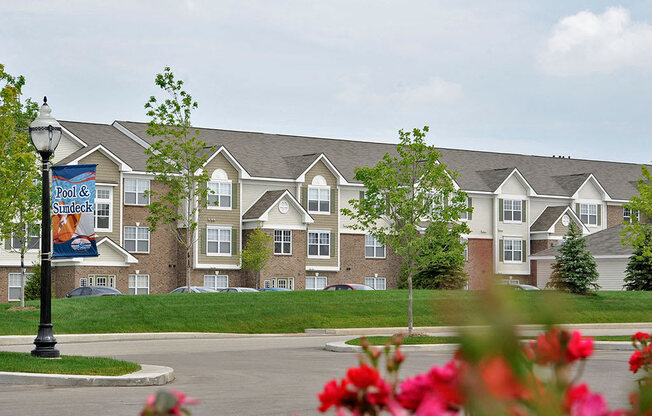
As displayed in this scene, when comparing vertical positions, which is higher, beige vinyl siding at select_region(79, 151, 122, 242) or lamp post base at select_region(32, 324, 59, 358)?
beige vinyl siding at select_region(79, 151, 122, 242)

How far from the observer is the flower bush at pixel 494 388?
1.39 meters

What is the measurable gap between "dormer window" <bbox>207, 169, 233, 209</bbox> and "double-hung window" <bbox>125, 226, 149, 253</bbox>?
4519 mm

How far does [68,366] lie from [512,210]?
54787 mm

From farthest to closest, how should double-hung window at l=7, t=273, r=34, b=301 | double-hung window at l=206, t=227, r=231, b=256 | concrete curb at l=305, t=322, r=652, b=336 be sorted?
double-hung window at l=206, t=227, r=231, b=256 → double-hung window at l=7, t=273, r=34, b=301 → concrete curb at l=305, t=322, r=652, b=336

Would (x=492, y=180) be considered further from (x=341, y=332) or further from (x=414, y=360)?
(x=414, y=360)

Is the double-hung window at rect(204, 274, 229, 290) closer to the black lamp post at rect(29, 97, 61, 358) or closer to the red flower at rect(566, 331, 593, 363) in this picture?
the black lamp post at rect(29, 97, 61, 358)

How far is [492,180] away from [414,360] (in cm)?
4775

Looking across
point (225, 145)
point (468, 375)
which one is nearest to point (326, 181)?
point (225, 145)

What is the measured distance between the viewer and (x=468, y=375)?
141 cm

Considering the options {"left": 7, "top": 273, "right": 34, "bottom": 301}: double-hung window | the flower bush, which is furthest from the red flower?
{"left": 7, "top": 273, "right": 34, "bottom": 301}: double-hung window

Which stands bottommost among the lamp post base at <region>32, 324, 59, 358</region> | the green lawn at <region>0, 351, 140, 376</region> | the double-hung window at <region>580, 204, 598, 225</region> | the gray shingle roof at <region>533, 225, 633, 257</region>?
the green lawn at <region>0, 351, 140, 376</region>

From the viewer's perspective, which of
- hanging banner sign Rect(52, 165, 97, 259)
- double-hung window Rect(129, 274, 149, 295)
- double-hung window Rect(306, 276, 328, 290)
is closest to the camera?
hanging banner sign Rect(52, 165, 97, 259)

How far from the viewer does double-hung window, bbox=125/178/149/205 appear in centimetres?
5719

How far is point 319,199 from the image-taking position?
6319 centimetres
